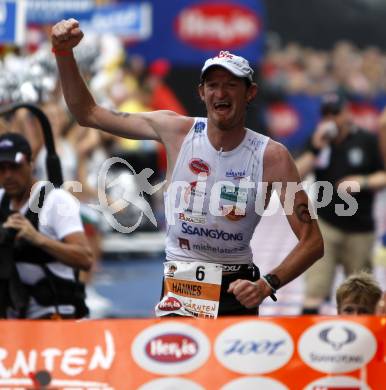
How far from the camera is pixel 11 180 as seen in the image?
788cm

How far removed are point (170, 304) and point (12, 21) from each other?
7000mm

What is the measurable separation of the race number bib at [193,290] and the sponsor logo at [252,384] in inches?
65.6

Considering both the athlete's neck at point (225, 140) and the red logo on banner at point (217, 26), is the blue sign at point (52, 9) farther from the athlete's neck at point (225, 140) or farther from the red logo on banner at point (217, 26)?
the athlete's neck at point (225, 140)

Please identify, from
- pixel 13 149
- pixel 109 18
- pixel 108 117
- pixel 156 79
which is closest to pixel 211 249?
pixel 108 117

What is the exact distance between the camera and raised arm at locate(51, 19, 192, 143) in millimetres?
6684

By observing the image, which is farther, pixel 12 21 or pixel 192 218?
pixel 12 21

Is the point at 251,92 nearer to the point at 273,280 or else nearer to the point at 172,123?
the point at 172,123

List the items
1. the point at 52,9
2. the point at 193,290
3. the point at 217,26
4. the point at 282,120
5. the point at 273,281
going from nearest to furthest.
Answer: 1. the point at 273,281
2. the point at 193,290
3. the point at 52,9
4. the point at 217,26
5. the point at 282,120

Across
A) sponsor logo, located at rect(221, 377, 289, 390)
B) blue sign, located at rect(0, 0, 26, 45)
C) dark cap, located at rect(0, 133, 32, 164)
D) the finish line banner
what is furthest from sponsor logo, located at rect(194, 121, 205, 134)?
blue sign, located at rect(0, 0, 26, 45)

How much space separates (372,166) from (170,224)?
584 centimetres

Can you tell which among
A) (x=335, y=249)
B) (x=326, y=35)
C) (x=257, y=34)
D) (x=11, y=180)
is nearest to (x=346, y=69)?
(x=326, y=35)

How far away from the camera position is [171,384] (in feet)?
16.4

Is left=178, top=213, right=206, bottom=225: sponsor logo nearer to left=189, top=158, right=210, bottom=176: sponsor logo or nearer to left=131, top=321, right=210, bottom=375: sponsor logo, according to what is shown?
left=189, top=158, right=210, bottom=176: sponsor logo

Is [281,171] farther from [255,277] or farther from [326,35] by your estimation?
[326,35]
